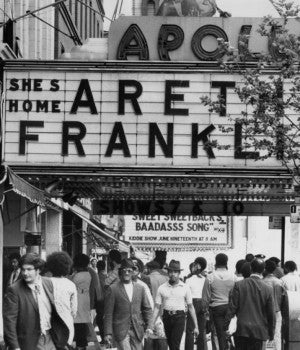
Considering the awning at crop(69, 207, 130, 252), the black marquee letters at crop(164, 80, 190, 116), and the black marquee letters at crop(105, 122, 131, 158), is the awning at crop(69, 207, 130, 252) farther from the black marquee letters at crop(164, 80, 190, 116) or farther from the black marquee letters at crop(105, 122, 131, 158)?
the black marquee letters at crop(164, 80, 190, 116)

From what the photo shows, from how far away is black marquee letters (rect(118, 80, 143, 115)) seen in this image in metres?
25.6

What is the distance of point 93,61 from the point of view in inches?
999

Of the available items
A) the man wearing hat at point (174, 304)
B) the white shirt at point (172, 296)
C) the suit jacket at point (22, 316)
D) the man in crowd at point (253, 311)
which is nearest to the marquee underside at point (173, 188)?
the man wearing hat at point (174, 304)

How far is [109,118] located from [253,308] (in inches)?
271

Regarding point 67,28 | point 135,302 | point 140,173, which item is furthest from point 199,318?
point 67,28

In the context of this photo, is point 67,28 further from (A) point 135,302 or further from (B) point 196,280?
(A) point 135,302

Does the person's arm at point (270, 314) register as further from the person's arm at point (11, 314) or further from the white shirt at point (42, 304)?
the person's arm at point (11, 314)

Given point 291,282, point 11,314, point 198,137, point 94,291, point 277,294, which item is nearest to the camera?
point 11,314

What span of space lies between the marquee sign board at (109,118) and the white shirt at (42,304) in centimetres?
1038

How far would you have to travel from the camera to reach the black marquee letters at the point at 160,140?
25609mm

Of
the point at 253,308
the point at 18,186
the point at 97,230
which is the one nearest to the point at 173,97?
the point at 18,186

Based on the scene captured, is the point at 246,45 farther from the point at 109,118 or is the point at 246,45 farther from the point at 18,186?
the point at 109,118

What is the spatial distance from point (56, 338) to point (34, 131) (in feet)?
34.8

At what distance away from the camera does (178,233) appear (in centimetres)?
4550
